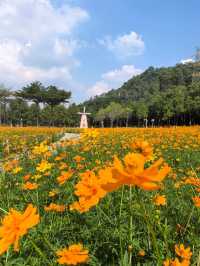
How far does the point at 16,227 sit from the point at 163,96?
38359 millimetres

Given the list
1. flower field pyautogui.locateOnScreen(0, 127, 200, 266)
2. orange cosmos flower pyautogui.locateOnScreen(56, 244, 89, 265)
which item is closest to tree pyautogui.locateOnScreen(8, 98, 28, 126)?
flower field pyautogui.locateOnScreen(0, 127, 200, 266)

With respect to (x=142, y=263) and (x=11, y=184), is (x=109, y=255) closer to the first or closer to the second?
(x=142, y=263)

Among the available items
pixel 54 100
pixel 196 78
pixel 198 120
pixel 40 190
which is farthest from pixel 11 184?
pixel 54 100

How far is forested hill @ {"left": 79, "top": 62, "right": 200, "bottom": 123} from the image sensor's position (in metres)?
33.2

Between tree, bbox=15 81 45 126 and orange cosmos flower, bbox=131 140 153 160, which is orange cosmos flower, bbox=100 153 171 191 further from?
tree, bbox=15 81 45 126

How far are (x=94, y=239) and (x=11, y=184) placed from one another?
1.64 metres

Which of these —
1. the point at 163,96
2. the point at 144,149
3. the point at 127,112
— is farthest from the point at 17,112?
the point at 144,149

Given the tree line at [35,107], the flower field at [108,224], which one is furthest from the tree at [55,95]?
the flower field at [108,224]

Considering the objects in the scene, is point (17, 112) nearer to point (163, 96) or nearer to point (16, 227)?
point (163, 96)

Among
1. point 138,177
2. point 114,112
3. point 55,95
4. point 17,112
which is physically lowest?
point 138,177

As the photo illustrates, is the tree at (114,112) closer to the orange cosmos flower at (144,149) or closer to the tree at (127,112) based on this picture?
the tree at (127,112)

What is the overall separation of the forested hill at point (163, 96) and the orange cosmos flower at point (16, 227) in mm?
30641

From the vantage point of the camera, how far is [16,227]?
677 millimetres

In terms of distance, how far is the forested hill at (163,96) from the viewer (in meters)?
33.2
